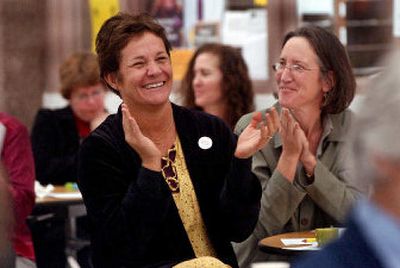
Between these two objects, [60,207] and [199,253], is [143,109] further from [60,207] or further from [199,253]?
[60,207]

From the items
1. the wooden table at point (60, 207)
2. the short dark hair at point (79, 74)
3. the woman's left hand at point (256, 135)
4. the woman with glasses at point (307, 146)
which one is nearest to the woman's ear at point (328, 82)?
the woman with glasses at point (307, 146)

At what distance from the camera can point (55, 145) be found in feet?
23.4

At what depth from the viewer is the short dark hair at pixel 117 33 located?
3.91m

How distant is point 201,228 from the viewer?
3885 mm

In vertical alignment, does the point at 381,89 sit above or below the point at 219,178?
above

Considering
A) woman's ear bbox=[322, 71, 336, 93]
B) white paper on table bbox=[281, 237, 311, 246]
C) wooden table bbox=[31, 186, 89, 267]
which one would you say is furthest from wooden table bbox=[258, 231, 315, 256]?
wooden table bbox=[31, 186, 89, 267]

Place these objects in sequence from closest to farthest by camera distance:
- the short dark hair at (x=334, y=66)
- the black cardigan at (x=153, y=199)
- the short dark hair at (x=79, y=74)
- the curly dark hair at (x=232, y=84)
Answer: the black cardigan at (x=153, y=199) < the short dark hair at (x=334, y=66) < the curly dark hair at (x=232, y=84) < the short dark hair at (x=79, y=74)

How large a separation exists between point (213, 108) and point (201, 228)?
2.62 meters

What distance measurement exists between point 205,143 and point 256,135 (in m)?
0.25

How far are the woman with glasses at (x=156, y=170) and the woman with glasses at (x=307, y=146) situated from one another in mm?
443

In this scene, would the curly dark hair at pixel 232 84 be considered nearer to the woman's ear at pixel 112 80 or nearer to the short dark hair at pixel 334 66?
the short dark hair at pixel 334 66

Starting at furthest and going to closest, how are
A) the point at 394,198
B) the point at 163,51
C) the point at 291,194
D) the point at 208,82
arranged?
the point at 208,82 < the point at 291,194 < the point at 163,51 < the point at 394,198

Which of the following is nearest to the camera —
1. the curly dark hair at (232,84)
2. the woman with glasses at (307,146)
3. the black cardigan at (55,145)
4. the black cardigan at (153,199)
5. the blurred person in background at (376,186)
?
the blurred person in background at (376,186)

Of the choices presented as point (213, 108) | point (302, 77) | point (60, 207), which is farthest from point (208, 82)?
point (302, 77)
